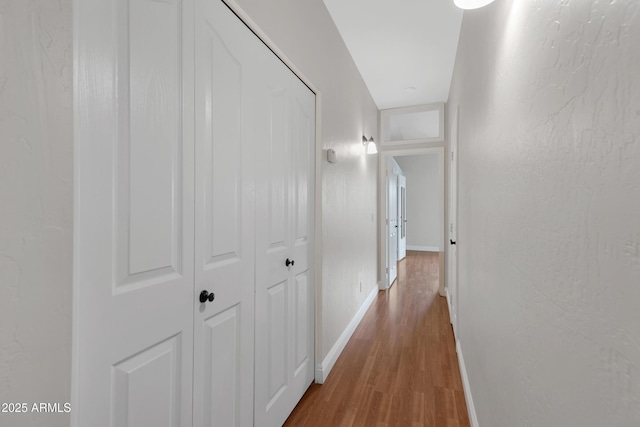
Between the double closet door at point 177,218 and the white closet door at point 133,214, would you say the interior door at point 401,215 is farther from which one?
the white closet door at point 133,214

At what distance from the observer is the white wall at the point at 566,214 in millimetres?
436

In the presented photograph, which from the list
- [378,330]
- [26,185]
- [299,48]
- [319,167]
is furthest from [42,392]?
[378,330]

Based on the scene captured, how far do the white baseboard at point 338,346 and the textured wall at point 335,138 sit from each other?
6cm

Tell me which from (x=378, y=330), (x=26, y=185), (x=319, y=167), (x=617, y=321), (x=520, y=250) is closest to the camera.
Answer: (x=617, y=321)

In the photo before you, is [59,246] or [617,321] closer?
[617,321]

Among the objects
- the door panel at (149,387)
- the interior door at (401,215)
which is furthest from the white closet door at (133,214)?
the interior door at (401,215)

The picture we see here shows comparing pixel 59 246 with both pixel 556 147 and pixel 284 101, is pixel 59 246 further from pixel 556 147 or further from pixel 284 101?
pixel 284 101

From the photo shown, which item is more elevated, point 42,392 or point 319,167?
point 319,167

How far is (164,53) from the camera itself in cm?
92

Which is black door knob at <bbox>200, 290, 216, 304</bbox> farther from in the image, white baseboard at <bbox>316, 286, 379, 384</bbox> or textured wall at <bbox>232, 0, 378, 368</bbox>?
white baseboard at <bbox>316, 286, 379, 384</bbox>

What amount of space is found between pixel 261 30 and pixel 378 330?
9.19ft

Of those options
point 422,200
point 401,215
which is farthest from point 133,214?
point 422,200

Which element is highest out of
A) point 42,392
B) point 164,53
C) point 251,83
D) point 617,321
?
point 251,83

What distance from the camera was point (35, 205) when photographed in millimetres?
586
